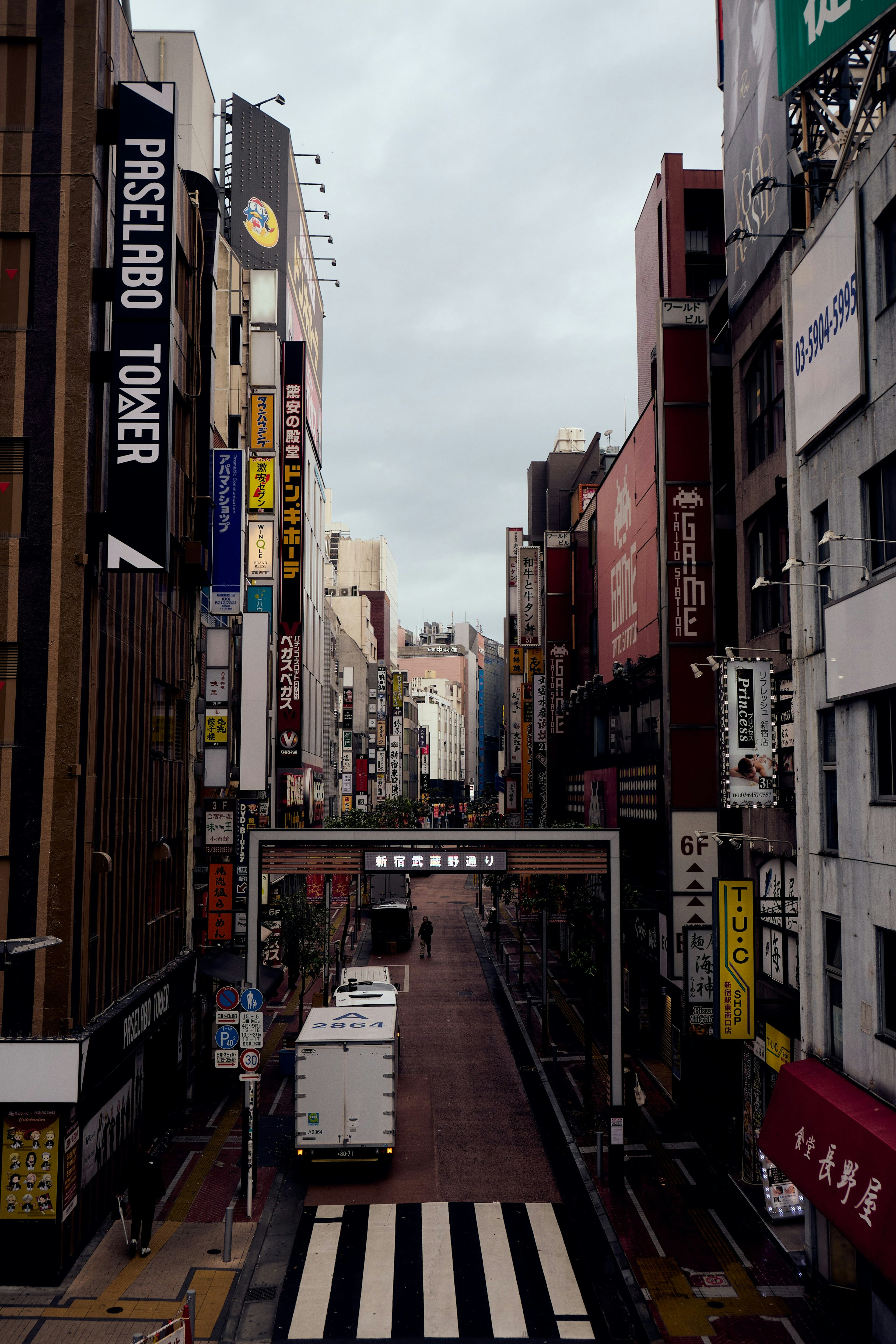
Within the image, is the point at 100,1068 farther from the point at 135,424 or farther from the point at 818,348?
the point at 818,348

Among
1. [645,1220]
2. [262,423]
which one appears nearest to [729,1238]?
[645,1220]

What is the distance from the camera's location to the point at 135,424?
19.6m

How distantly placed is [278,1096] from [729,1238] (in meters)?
13.5

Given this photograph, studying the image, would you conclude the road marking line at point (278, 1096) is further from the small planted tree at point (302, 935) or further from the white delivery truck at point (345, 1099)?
the small planted tree at point (302, 935)

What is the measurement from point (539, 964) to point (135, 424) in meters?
35.9

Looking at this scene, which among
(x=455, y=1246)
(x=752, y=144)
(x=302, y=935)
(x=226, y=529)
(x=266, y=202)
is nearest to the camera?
(x=455, y=1246)

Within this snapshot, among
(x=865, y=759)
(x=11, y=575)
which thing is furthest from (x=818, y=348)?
(x=11, y=575)

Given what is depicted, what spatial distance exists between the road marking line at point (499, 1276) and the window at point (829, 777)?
28.3 ft

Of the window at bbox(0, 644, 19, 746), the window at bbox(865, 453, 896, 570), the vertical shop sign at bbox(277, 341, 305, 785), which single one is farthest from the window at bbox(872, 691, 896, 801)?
the vertical shop sign at bbox(277, 341, 305, 785)

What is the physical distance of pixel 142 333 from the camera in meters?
19.5

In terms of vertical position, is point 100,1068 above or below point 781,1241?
above

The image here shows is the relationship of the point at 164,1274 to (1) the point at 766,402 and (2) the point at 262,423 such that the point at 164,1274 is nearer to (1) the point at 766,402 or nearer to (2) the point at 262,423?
(1) the point at 766,402

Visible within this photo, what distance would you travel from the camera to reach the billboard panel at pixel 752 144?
23.7 metres

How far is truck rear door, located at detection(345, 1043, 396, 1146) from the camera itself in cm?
2202
